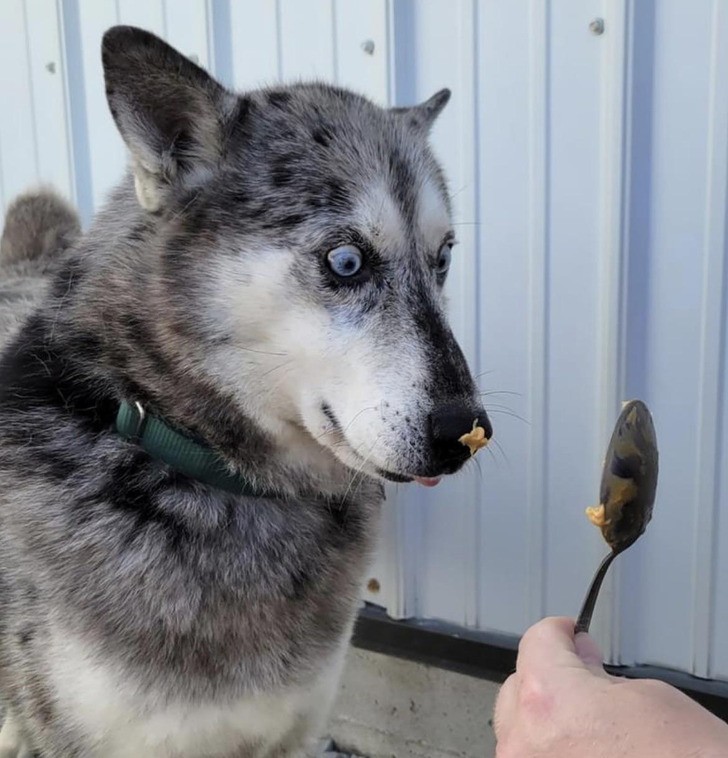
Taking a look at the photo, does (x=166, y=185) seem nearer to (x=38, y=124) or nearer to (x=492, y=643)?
(x=492, y=643)

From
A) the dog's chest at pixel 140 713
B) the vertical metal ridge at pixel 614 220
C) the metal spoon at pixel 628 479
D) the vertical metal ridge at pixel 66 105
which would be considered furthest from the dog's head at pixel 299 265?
the vertical metal ridge at pixel 66 105

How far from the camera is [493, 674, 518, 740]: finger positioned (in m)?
0.86

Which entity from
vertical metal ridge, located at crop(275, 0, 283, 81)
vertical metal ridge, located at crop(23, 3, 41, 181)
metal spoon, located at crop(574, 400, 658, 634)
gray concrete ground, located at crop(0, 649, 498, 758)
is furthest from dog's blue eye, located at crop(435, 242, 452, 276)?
vertical metal ridge, located at crop(23, 3, 41, 181)

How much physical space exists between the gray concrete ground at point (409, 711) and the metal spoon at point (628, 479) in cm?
113

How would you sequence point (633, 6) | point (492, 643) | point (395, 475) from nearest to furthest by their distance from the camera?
point (395, 475)
point (633, 6)
point (492, 643)

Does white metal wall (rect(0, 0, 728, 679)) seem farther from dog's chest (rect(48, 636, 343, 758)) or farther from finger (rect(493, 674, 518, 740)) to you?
finger (rect(493, 674, 518, 740))

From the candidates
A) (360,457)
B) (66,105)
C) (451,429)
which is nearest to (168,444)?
(360,457)

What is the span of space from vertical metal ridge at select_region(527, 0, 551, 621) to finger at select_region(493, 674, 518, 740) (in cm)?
102

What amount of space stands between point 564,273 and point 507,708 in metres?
1.11

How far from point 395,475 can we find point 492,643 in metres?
0.97

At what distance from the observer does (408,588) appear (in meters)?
2.12

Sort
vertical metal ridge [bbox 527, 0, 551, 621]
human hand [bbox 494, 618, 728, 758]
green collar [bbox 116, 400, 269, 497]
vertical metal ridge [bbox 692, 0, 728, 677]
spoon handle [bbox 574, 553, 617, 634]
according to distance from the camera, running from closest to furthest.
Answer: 1. human hand [bbox 494, 618, 728, 758]
2. spoon handle [bbox 574, 553, 617, 634]
3. green collar [bbox 116, 400, 269, 497]
4. vertical metal ridge [bbox 692, 0, 728, 677]
5. vertical metal ridge [bbox 527, 0, 551, 621]

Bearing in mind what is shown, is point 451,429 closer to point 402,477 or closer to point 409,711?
point 402,477

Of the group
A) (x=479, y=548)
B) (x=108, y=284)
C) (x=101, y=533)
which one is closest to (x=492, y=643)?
(x=479, y=548)
